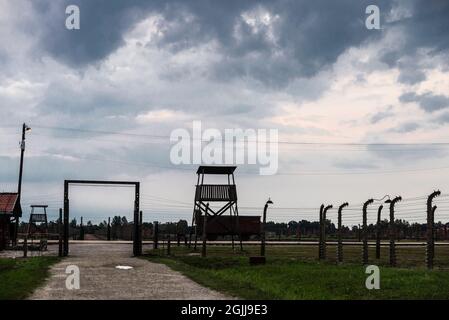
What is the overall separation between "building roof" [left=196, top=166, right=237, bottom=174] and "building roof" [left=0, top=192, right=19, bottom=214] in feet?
49.8

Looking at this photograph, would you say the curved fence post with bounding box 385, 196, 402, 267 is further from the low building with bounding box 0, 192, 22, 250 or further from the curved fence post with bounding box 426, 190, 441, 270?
the low building with bounding box 0, 192, 22, 250

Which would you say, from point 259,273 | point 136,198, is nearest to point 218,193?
point 136,198

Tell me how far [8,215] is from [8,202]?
1267mm

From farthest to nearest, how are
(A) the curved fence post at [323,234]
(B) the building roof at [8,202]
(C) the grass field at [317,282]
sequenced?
(B) the building roof at [8,202] → (A) the curved fence post at [323,234] → (C) the grass field at [317,282]

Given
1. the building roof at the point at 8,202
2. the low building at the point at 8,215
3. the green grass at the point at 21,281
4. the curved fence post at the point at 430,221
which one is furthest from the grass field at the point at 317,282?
the building roof at the point at 8,202

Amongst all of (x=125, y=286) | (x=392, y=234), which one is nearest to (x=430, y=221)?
(x=392, y=234)

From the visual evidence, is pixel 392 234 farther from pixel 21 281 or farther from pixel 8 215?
pixel 8 215

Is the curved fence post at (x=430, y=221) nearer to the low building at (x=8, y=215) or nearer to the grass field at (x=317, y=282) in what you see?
the grass field at (x=317, y=282)

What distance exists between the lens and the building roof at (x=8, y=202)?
1692 inches

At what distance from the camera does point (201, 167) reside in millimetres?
37156

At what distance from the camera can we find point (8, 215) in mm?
43000
